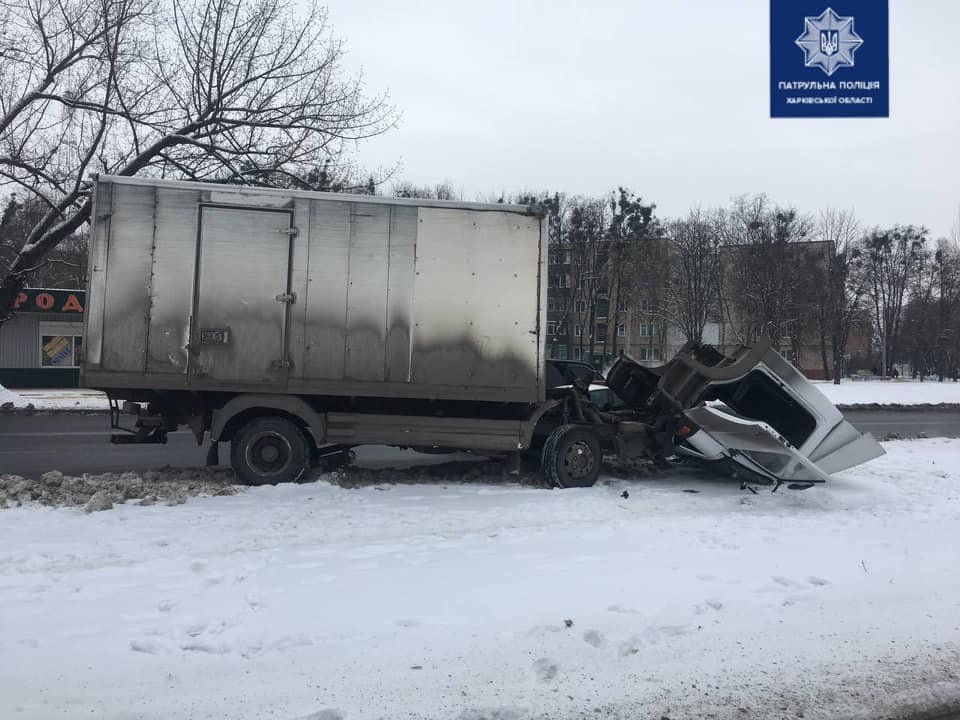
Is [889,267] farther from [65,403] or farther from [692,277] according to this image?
[65,403]

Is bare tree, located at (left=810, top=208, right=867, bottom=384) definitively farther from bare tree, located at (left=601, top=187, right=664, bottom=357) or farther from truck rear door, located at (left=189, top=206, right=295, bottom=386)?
truck rear door, located at (left=189, top=206, right=295, bottom=386)

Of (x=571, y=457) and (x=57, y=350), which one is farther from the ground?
(x=57, y=350)

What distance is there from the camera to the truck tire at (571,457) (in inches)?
340

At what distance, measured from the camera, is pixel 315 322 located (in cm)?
825

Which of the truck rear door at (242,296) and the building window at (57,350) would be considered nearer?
the truck rear door at (242,296)

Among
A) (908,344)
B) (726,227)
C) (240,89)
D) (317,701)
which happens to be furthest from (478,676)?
(908,344)

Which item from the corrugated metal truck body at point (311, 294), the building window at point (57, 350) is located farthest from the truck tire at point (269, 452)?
the building window at point (57, 350)

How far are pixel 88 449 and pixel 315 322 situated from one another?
669 cm

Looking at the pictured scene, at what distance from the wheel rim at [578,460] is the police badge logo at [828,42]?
5.33m

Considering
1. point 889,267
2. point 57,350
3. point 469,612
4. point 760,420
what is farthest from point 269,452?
point 889,267

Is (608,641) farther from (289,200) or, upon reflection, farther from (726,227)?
(726,227)

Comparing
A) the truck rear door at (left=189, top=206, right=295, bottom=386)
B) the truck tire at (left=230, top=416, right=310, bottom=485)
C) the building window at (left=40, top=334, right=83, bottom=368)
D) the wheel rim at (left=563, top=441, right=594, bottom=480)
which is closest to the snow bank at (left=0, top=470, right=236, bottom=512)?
the truck tire at (left=230, top=416, right=310, bottom=485)

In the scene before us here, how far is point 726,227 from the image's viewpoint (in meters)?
50.1

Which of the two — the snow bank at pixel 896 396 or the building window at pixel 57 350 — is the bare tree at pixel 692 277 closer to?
the snow bank at pixel 896 396
